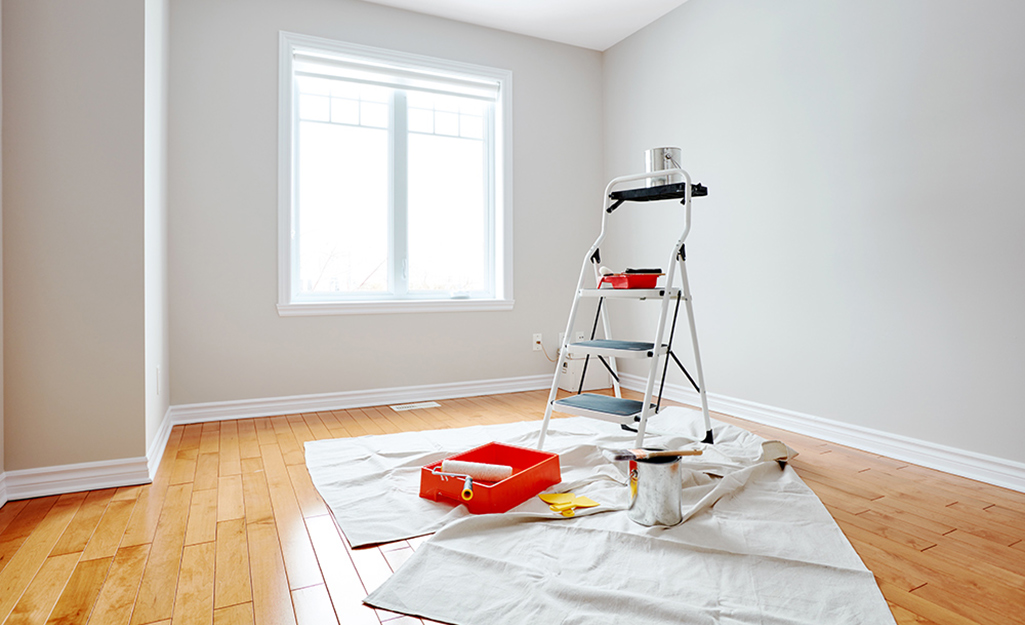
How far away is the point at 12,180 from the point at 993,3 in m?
3.53

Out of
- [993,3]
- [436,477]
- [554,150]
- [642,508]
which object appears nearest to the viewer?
[642,508]

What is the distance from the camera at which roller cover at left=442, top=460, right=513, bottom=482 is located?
1.90 m

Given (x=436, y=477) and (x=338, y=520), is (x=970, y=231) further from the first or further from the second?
(x=338, y=520)

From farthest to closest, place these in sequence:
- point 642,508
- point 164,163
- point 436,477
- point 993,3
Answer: point 164,163
point 993,3
point 436,477
point 642,508

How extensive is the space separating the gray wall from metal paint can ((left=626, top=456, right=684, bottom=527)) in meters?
1.41

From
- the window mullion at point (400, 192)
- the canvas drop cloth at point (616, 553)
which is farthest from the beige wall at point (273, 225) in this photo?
the canvas drop cloth at point (616, 553)

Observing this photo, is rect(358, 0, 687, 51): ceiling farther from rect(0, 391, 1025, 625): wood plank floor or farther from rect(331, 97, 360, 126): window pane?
rect(0, 391, 1025, 625): wood plank floor

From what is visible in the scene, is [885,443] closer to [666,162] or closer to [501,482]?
[666,162]

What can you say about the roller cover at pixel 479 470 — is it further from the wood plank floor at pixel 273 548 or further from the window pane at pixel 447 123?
the window pane at pixel 447 123

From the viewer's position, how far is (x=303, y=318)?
3.40 meters

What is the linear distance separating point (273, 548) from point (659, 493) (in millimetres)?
1093

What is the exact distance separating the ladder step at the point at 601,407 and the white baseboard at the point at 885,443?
112 centimetres

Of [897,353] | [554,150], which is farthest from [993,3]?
[554,150]

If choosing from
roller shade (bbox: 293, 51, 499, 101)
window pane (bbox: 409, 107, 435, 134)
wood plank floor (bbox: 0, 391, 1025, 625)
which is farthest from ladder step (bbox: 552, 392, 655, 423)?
roller shade (bbox: 293, 51, 499, 101)
